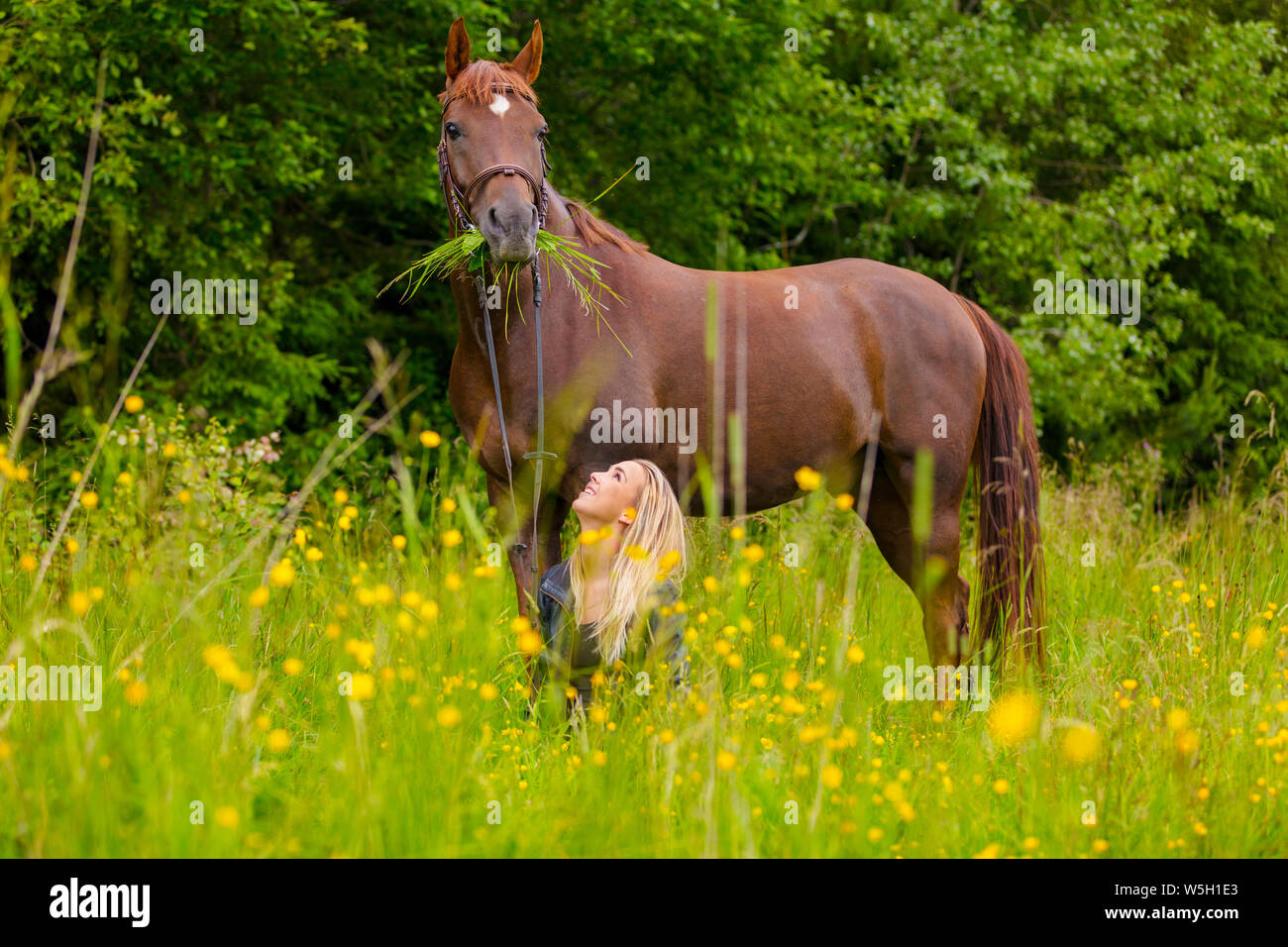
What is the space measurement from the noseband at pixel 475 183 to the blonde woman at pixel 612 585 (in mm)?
880

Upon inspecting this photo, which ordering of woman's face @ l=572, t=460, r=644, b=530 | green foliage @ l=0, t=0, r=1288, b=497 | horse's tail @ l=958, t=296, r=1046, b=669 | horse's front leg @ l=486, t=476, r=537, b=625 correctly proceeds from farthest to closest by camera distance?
green foliage @ l=0, t=0, r=1288, b=497, horse's tail @ l=958, t=296, r=1046, b=669, horse's front leg @ l=486, t=476, r=537, b=625, woman's face @ l=572, t=460, r=644, b=530

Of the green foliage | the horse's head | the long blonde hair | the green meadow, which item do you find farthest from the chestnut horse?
the green foliage

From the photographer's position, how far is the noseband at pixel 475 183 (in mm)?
3332

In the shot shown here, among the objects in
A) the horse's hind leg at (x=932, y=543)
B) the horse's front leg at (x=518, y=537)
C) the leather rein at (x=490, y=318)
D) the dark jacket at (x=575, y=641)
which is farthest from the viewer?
the horse's hind leg at (x=932, y=543)

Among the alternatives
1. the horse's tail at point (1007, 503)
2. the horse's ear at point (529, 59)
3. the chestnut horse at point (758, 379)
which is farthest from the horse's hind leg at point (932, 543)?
the horse's ear at point (529, 59)

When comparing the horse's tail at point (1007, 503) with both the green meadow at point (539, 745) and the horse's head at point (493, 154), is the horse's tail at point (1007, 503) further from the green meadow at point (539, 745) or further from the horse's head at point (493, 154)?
the horse's head at point (493, 154)

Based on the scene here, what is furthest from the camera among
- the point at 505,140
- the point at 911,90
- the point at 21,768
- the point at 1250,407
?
the point at 1250,407

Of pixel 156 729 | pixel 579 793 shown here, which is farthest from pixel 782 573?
pixel 156 729

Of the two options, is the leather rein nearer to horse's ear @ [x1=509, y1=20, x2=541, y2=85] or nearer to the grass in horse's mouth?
the grass in horse's mouth

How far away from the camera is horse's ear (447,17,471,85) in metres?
3.63

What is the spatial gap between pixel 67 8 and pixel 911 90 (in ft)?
24.0

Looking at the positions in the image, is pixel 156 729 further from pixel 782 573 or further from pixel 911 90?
pixel 911 90

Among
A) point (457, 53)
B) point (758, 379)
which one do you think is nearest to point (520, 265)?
point (457, 53)

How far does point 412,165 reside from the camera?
28.9 feet
